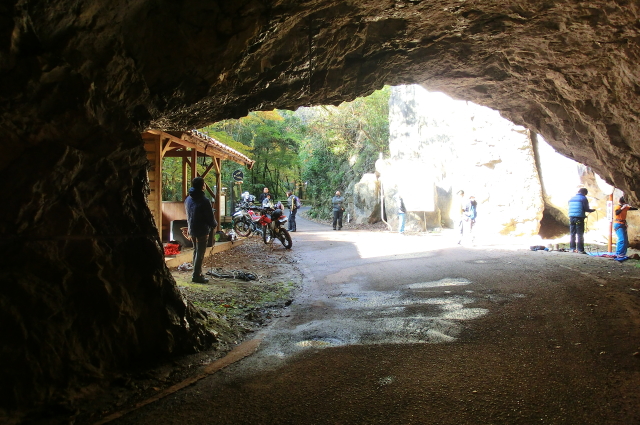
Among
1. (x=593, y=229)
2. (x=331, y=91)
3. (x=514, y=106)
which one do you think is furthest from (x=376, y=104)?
(x=331, y=91)

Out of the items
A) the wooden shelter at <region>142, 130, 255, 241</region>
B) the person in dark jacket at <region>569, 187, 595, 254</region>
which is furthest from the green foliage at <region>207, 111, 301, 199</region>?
the person in dark jacket at <region>569, 187, 595, 254</region>

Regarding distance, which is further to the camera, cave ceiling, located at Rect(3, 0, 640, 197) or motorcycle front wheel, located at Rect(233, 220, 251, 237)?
motorcycle front wheel, located at Rect(233, 220, 251, 237)

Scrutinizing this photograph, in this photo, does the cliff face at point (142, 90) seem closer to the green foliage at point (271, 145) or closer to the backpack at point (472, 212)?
the backpack at point (472, 212)

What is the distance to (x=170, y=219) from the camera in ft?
41.4

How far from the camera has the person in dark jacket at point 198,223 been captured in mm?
8211

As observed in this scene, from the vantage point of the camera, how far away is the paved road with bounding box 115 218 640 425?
10.4 ft

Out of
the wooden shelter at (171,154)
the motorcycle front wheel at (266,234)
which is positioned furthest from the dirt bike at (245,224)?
the wooden shelter at (171,154)

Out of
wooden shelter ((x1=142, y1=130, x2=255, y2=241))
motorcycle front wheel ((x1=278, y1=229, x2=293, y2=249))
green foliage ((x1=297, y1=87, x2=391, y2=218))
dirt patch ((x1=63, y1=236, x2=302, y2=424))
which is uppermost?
green foliage ((x1=297, y1=87, x2=391, y2=218))

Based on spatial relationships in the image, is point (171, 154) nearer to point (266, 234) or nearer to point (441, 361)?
point (266, 234)

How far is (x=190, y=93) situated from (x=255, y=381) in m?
3.51

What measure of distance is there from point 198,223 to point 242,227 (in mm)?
10049

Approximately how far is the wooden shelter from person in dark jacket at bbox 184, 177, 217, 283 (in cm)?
91

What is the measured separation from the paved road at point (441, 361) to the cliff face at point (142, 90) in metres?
0.94

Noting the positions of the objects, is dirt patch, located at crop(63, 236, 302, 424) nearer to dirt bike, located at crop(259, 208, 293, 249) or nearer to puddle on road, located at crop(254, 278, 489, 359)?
puddle on road, located at crop(254, 278, 489, 359)
